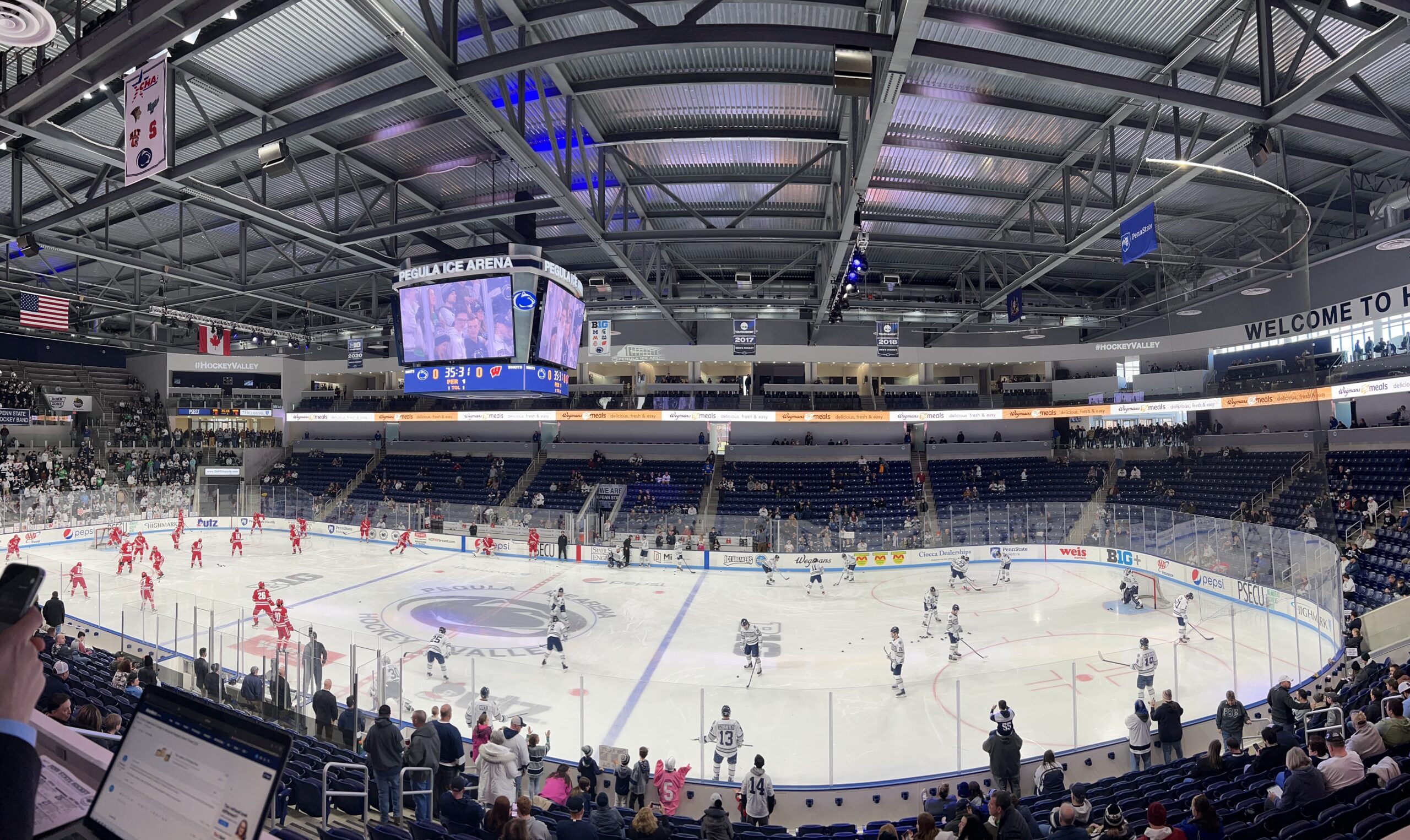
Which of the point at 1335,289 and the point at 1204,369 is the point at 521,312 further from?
the point at 1204,369

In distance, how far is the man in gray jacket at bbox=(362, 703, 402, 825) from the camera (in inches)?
294

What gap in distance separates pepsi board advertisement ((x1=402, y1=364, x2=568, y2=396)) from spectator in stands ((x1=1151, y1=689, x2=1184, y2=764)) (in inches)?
493

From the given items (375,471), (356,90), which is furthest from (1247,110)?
(375,471)

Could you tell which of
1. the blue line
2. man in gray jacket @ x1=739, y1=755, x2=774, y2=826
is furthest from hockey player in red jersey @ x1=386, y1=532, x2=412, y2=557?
man in gray jacket @ x1=739, y1=755, x2=774, y2=826

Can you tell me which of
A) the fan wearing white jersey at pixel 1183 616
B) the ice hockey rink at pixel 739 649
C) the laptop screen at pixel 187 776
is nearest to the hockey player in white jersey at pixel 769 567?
the ice hockey rink at pixel 739 649

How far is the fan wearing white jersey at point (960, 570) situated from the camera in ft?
73.6

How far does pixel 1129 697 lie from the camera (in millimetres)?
12336

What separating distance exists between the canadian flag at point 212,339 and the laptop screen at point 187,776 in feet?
94.4

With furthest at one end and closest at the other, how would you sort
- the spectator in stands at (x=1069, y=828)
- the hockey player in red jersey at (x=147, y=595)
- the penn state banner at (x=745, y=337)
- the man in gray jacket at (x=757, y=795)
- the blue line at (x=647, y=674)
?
the penn state banner at (x=745, y=337) → the hockey player in red jersey at (x=147, y=595) → the blue line at (x=647, y=674) → the man in gray jacket at (x=757, y=795) → the spectator in stands at (x=1069, y=828)

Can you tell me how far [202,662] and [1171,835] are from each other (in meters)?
A: 12.8

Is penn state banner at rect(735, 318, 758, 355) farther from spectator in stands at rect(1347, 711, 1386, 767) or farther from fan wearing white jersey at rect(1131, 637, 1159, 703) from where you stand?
spectator in stands at rect(1347, 711, 1386, 767)

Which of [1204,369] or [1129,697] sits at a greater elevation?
[1204,369]

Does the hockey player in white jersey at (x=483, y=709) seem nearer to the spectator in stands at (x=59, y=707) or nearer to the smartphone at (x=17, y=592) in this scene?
the spectator in stands at (x=59, y=707)

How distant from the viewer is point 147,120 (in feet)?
30.1
